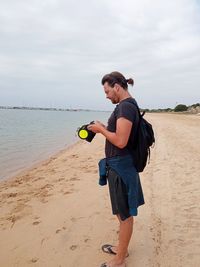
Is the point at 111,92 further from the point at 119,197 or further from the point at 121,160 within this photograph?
the point at 119,197

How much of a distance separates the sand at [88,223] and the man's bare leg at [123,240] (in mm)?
171

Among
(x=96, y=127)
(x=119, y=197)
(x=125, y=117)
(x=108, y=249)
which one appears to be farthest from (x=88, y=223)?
(x=125, y=117)

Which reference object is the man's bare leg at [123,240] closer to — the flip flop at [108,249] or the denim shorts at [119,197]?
the denim shorts at [119,197]

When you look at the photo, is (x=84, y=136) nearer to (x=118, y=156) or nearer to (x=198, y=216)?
(x=118, y=156)

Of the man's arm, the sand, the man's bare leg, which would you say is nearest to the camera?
the man's arm

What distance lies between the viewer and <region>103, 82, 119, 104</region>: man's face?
10.3 ft

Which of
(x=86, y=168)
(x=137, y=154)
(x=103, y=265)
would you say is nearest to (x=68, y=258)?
(x=103, y=265)

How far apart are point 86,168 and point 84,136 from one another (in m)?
5.52

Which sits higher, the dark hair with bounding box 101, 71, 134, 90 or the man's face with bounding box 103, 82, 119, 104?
the dark hair with bounding box 101, 71, 134, 90

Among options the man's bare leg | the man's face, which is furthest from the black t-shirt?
the man's bare leg

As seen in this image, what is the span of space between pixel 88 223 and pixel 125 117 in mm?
2192

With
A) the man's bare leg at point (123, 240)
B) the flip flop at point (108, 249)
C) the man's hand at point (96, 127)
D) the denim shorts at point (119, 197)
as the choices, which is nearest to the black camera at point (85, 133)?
the man's hand at point (96, 127)

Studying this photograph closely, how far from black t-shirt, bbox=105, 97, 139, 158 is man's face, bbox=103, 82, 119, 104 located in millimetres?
131

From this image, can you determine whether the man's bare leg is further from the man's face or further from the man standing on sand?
the man's face
